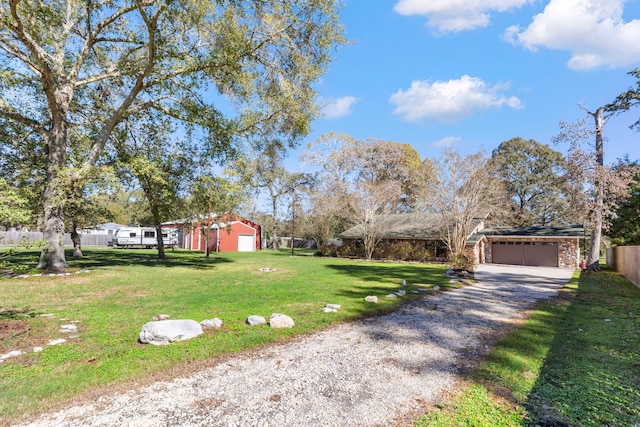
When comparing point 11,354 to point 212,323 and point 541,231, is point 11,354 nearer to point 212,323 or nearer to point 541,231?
point 212,323

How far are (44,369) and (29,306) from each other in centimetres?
397

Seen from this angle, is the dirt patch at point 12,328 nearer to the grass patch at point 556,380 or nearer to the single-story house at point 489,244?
the grass patch at point 556,380

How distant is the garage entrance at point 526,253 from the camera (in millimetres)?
21562

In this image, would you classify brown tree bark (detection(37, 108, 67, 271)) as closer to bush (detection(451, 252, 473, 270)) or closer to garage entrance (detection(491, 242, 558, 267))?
bush (detection(451, 252, 473, 270))

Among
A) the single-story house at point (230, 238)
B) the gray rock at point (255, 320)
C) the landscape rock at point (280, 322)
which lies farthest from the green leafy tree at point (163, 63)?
the single-story house at point (230, 238)

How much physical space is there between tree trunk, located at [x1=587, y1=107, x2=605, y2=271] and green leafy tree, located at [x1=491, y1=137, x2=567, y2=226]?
13.3 m

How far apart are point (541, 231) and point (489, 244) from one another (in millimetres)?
3375

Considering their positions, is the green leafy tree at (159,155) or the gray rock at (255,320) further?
the green leafy tree at (159,155)

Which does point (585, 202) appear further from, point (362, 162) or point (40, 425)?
point (40, 425)

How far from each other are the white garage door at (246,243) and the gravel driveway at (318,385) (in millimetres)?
30409

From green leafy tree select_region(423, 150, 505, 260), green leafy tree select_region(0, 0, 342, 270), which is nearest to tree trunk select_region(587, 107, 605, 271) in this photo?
green leafy tree select_region(423, 150, 505, 260)

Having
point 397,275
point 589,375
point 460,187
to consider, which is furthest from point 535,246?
point 589,375

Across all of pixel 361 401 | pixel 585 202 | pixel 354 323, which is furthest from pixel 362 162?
pixel 361 401

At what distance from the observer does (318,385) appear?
3.26m
